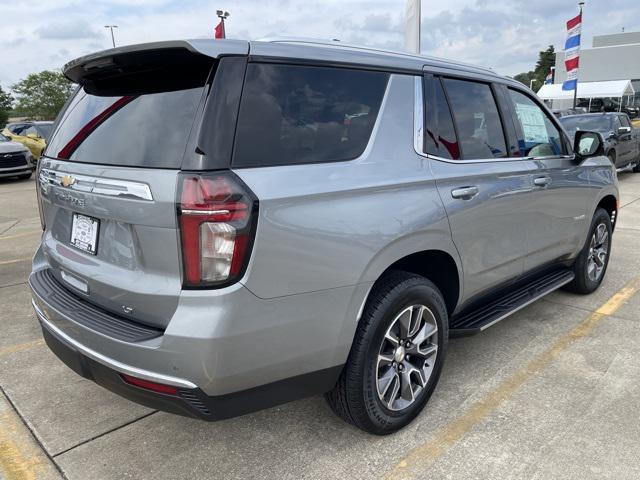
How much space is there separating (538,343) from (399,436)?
5.21ft

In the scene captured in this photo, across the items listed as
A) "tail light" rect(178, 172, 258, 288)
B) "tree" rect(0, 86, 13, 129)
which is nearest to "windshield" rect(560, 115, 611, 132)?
"tail light" rect(178, 172, 258, 288)

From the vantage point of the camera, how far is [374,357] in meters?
2.44

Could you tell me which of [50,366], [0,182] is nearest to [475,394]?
[50,366]

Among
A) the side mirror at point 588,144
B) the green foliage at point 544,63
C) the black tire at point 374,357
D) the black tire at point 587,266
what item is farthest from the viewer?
the green foliage at point 544,63

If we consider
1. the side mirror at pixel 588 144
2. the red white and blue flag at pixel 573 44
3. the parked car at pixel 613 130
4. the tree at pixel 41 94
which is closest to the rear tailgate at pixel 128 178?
the side mirror at pixel 588 144

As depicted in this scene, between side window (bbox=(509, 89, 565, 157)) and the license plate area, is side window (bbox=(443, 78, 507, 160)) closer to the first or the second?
side window (bbox=(509, 89, 565, 157))

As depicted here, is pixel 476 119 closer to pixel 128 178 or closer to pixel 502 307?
pixel 502 307

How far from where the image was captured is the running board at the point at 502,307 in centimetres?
305

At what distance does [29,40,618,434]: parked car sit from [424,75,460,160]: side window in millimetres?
12

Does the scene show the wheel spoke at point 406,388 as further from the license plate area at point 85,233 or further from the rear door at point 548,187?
the license plate area at point 85,233

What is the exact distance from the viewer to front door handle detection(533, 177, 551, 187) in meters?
3.48

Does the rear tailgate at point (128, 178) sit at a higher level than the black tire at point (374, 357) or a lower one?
higher

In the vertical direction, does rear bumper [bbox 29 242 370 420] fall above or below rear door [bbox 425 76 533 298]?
below

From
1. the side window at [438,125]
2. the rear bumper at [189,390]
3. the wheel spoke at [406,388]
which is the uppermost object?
the side window at [438,125]
